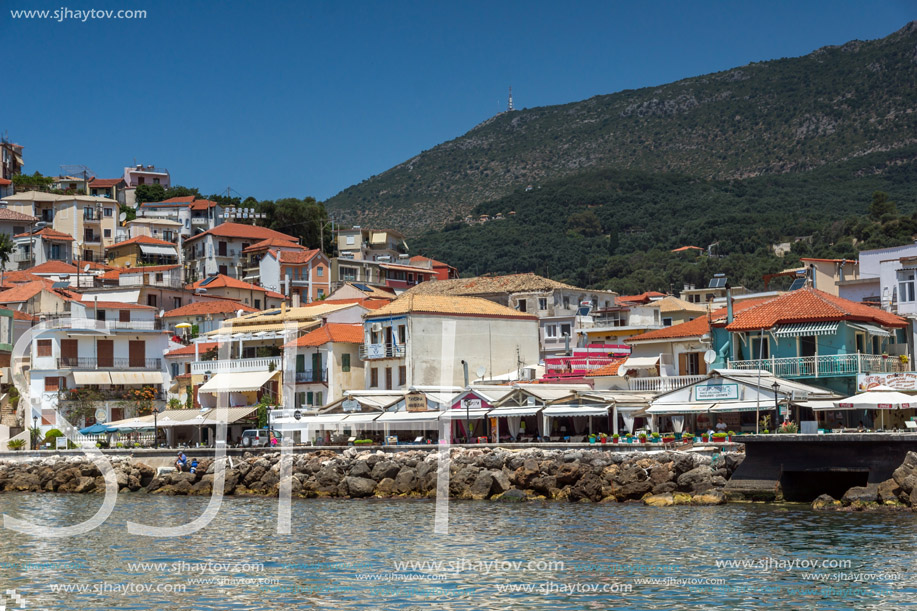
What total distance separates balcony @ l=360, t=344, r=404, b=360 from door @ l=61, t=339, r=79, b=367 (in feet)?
69.7

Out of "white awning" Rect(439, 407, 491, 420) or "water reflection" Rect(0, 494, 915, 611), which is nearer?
"water reflection" Rect(0, 494, 915, 611)

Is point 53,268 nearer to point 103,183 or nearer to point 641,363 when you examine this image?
point 103,183

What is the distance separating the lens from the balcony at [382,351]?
197 ft

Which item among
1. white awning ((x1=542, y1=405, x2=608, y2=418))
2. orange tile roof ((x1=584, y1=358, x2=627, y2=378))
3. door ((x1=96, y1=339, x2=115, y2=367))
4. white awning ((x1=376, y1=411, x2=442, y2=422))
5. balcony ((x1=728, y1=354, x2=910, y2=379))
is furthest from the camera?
door ((x1=96, y1=339, x2=115, y2=367))

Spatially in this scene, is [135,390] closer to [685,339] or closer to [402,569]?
[685,339]

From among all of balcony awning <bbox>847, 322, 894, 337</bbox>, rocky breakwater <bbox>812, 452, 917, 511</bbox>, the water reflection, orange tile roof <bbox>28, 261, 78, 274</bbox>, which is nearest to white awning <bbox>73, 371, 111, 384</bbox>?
orange tile roof <bbox>28, 261, 78, 274</bbox>

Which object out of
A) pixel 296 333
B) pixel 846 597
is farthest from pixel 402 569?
pixel 296 333

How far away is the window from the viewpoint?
5119cm

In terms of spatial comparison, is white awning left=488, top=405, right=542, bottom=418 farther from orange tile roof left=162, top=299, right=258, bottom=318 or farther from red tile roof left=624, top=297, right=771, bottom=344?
orange tile roof left=162, top=299, right=258, bottom=318

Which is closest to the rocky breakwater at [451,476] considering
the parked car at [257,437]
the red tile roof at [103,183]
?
the parked car at [257,437]

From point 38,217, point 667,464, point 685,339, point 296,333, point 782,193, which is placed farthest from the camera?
point 782,193

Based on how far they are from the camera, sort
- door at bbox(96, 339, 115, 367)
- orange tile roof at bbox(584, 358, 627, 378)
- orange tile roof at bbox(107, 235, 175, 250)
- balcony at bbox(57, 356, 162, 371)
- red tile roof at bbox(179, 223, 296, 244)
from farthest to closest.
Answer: red tile roof at bbox(179, 223, 296, 244) < orange tile roof at bbox(107, 235, 175, 250) < door at bbox(96, 339, 115, 367) < balcony at bbox(57, 356, 162, 371) < orange tile roof at bbox(584, 358, 627, 378)

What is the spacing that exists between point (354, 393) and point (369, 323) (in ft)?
26.4

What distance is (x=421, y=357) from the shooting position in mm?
60156
